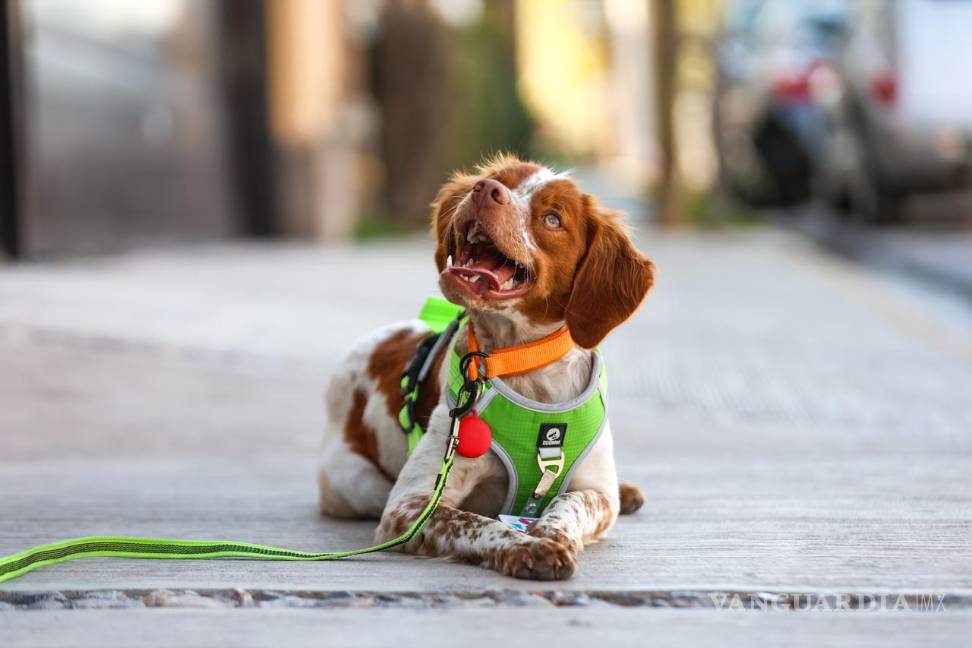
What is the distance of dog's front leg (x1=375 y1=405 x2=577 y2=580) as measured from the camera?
3.05 meters

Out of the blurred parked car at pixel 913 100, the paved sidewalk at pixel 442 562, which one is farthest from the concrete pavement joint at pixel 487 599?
the blurred parked car at pixel 913 100

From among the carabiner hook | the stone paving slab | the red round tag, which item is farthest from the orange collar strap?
the stone paving slab

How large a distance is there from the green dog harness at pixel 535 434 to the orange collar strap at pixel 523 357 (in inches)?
1.3

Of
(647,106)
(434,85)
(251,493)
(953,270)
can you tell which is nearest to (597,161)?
(647,106)

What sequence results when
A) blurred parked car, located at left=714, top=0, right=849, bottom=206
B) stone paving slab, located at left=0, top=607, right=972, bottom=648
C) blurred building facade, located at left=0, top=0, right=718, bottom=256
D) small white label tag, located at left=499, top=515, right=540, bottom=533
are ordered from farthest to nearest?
blurred parked car, located at left=714, top=0, right=849, bottom=206 → blurred building facade, located at left=0, top=0, right=718, bottom=256 → small white label tag, located at left=499, top=515, right=540, bottom=533 → stone paving slab, located at left=0, top=607, right=972, bottom=648

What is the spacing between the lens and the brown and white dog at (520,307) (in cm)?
331

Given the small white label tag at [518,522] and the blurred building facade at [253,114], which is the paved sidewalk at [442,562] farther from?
the blurred building facade at [253,114]

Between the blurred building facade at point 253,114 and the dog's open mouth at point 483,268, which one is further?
the blurred building facade at point 253,114

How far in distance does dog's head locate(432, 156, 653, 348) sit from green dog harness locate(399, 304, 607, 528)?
0.18 meters

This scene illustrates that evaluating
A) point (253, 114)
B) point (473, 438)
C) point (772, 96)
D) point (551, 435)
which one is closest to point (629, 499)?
point (551, 435)

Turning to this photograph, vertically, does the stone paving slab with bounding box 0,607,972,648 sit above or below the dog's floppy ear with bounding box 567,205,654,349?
below

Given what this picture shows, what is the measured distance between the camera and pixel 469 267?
3.44 meters

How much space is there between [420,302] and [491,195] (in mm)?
5812

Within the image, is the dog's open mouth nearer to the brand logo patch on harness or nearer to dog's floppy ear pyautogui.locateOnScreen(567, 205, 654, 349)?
dog's floppy ear pyautogui.locateOnScreen(567, 205, 654, 349)
